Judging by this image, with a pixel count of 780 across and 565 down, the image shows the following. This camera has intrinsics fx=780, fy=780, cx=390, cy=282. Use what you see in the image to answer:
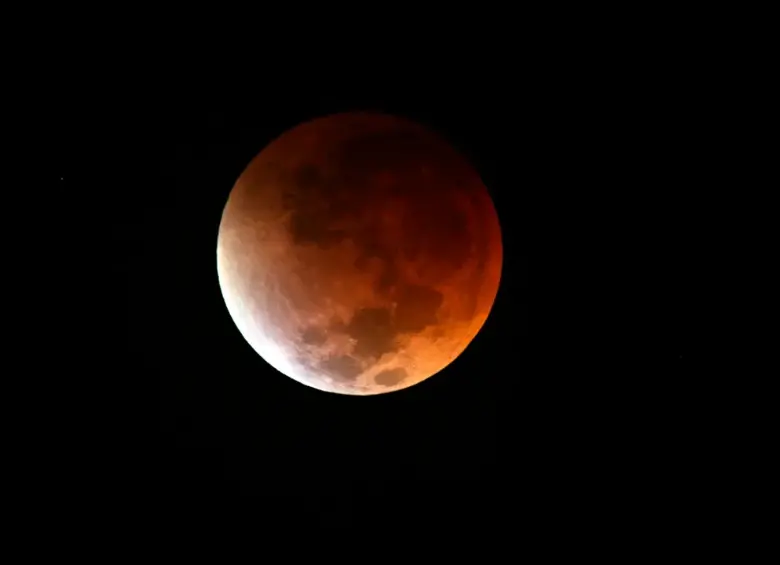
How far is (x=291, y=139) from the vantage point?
2.70 meters

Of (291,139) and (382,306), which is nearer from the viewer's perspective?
(382,306)

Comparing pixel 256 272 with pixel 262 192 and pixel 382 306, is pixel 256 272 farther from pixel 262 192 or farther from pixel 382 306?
pixel 382 306

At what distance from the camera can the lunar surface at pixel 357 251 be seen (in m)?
2.47

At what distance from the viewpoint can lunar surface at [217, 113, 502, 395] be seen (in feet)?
8.11

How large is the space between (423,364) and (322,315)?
16.6 inches

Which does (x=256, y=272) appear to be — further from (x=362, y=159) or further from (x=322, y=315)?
(x=362, y=159)

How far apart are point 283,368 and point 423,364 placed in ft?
A: 1.68

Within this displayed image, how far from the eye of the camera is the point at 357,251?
2455mm

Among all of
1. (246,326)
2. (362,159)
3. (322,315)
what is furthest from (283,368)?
(362,159)

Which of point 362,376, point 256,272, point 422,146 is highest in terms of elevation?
point 422,146

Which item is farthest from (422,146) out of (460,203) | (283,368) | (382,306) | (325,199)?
(283,368)

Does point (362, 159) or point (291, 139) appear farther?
point (291, 139)

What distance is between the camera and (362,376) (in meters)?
2.67

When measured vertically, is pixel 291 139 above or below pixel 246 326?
above
